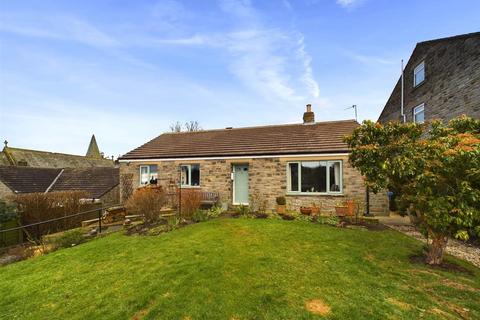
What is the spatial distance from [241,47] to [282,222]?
10189 millimetres

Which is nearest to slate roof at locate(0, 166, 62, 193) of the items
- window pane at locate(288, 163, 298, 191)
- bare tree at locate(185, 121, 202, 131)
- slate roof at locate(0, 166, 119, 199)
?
slate roof at locate(0, 166, 119, 199)

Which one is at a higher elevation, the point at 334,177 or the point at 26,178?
the point at 334,177

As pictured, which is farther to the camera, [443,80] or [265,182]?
[265,182]

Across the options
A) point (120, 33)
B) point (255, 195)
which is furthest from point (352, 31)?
point (120, 33)

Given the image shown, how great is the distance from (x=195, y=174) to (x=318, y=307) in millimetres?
12547

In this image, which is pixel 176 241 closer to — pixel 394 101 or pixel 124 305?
pixel 124 305

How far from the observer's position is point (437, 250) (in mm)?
5891

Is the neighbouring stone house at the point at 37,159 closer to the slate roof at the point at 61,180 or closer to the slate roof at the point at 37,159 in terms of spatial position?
the slate roof at the point at 37,159

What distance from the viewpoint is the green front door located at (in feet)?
47.7

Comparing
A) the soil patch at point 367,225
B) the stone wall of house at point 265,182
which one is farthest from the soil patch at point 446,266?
the stone wall of house at point 265,182

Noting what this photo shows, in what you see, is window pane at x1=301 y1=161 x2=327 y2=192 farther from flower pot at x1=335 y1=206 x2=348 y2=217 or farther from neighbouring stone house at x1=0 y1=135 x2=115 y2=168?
neighbouring stone house at x1=0 y1=135 x2=115 y2=168

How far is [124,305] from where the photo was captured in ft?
14.1

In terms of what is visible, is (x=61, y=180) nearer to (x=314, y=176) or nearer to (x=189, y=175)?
(x=189, y=175)

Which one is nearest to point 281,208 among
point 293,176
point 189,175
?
point 293,176
